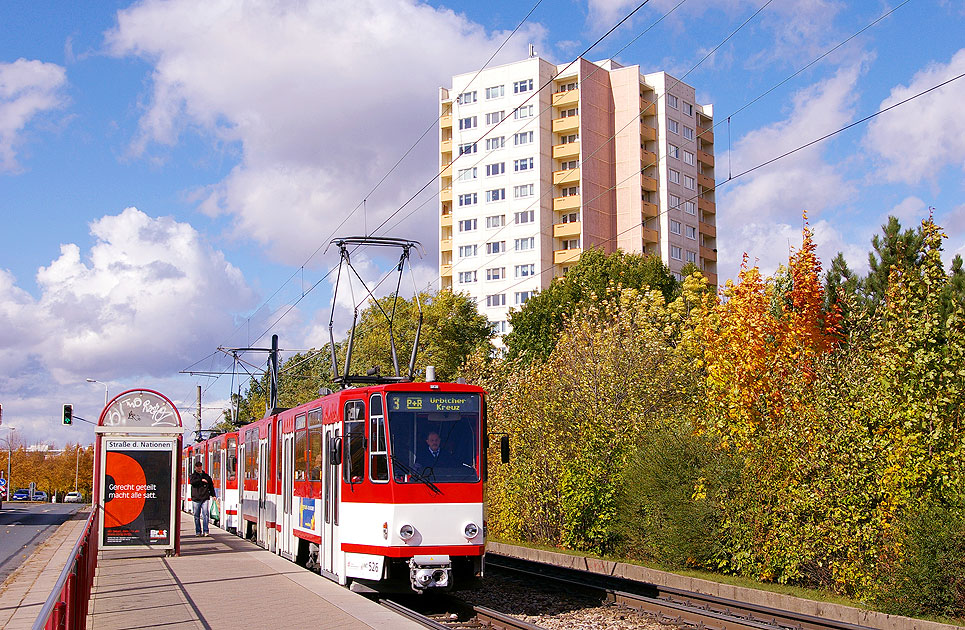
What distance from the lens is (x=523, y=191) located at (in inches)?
3049

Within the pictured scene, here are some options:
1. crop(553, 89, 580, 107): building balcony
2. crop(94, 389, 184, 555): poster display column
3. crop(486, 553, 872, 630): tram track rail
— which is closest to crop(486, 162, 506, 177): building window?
crop(553, 89, 580, 107): building balcony

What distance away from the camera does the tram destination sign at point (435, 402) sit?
1452cm

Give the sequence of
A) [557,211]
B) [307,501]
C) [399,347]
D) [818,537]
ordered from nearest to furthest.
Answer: [818,537] → [307,501] → [399,347] → [557,211]

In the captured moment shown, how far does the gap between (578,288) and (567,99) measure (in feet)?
92.2

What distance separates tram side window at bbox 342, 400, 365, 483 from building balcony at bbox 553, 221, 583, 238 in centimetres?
6149

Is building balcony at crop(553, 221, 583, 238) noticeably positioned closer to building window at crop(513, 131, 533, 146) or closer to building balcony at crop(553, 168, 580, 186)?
building balcony at crop(553, 168, 580, 186)

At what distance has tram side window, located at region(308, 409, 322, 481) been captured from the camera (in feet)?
54.9

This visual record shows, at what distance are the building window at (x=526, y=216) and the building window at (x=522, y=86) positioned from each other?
9.45 meters

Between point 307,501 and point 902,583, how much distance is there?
964cm

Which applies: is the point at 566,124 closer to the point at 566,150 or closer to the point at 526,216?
the point at 566,150

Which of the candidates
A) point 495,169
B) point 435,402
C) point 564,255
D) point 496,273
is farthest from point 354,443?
point 495,169

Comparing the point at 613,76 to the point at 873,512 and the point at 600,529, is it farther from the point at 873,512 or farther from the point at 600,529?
the point at 873,512

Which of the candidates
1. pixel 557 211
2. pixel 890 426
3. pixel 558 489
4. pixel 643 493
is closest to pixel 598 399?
pixel 558 489

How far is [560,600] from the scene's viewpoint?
52.1ft
